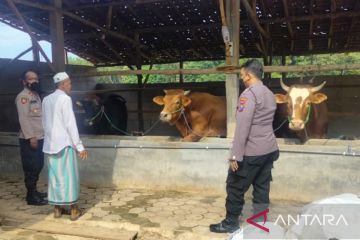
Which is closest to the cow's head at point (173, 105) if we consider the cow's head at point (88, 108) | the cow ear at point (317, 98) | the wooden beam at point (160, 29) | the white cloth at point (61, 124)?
the white cloth at point (61, 124)

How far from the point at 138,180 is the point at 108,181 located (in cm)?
49

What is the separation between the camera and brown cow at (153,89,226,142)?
20.2 feet

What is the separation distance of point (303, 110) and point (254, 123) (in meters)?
1.87

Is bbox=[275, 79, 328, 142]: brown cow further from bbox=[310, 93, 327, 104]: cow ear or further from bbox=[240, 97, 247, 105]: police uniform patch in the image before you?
bbox=[240, 97, 247, 105]: police uniform patch

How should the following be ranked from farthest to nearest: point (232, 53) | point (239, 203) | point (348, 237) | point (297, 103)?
point (232, 53) → point (297, 103) → point (239, 203) → point (348, 237)

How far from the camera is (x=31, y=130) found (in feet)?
17.4

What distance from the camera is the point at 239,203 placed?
4.04 m

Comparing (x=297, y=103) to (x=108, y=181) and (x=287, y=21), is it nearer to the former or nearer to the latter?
(x=108, y=181)

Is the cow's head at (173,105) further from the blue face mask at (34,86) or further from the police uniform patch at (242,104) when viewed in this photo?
the police uniform patch at (242,104)

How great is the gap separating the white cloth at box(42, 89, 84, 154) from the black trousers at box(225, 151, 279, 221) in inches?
71.5

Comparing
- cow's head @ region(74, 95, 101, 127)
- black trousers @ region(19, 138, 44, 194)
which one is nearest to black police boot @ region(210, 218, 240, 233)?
black trousers @ region(19, 138, 44, 194)

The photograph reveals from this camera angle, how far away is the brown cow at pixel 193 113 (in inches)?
243

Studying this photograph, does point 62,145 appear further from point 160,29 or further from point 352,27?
point 352,27

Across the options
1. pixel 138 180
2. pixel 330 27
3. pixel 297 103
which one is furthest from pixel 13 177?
pixel 330 27
